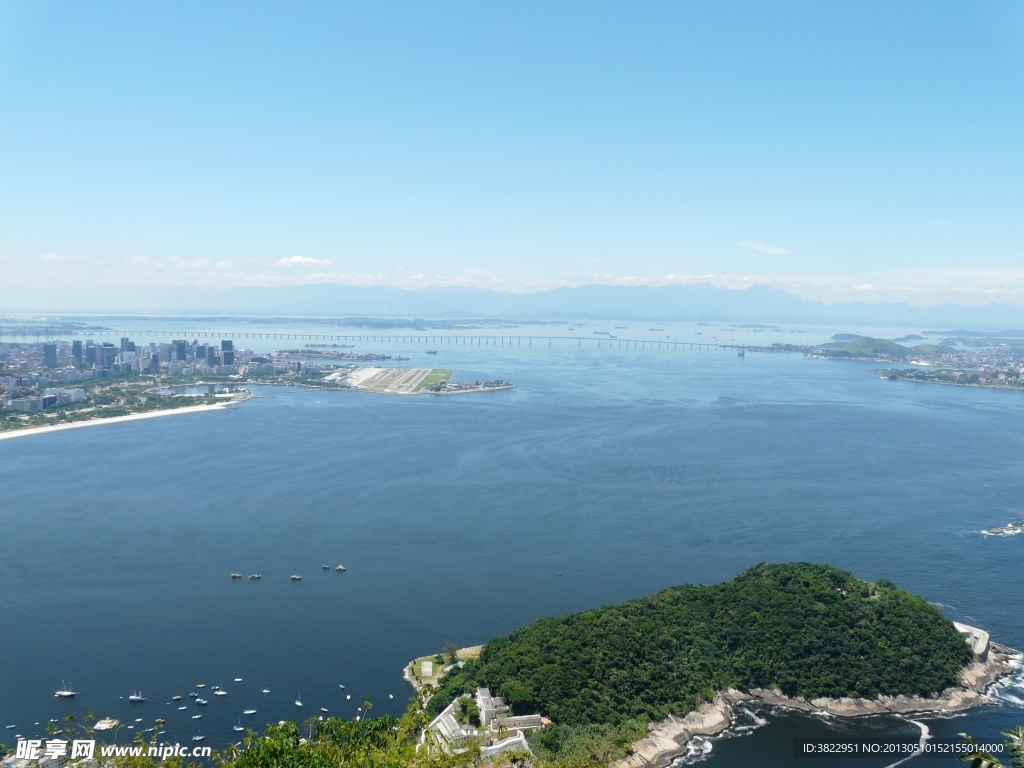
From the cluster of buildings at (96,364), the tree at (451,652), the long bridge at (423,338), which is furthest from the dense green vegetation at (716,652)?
the long bridge at (423,338)

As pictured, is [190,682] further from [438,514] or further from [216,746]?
[438,514]

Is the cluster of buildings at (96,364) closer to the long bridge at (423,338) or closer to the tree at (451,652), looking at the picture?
the long bridge at (423,338)

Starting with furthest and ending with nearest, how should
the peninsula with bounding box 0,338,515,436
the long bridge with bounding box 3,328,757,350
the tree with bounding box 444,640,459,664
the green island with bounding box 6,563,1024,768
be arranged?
1. the long bridge with bounding box 3,328,757,350
2. the peninsula with bounding box 0,338,515,436
3. the tree with bounding box 444,640,459,664
4. the green island with bounding box 6,563,1024,768

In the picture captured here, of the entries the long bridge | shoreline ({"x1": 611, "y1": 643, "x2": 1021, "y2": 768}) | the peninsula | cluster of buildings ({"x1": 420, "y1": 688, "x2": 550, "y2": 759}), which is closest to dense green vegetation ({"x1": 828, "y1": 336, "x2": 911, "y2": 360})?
the long bridge

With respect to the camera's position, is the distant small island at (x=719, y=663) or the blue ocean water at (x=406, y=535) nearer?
the distant small island at (x=719, y=663)

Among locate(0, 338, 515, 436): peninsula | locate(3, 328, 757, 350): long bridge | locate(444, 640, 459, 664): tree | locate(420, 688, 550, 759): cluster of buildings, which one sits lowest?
locate(444, 640, 459, 664): tree

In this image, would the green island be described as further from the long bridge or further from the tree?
the long bridge
